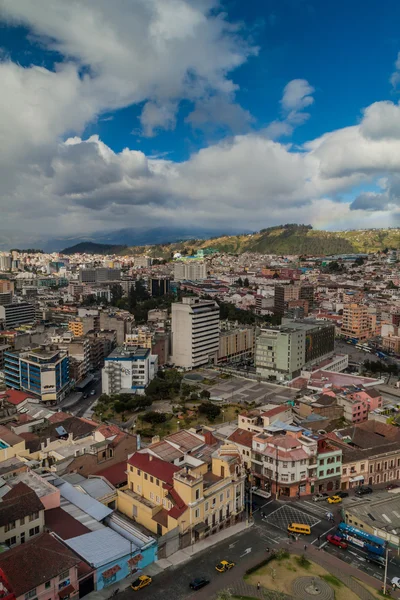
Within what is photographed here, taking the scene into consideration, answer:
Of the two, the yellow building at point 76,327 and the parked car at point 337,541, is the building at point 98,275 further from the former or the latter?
the parked car at point 337,541

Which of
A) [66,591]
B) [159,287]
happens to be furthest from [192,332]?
[159,287]

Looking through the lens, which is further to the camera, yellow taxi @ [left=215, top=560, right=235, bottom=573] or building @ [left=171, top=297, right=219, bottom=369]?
building @ [left=171, top=297, right=219, bottom=369]

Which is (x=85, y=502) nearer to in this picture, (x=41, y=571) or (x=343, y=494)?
(x=41, y=571)

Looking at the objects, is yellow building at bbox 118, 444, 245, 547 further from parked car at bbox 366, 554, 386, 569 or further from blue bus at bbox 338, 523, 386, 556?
parked car at bbox 366, 554, 386, 569

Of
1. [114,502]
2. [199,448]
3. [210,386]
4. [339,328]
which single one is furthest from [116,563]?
[339,328]

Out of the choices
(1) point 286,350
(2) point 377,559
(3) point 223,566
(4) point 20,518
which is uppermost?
(1) point 286,350

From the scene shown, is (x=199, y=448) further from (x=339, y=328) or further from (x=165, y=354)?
(x=339, y=328)

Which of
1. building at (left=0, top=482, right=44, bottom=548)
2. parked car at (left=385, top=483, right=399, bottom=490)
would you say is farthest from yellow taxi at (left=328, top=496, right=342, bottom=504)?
building at (left=0, top=482, right=44, bottom=548)

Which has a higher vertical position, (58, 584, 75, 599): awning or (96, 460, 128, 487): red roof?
(96, 460, 128, 487): red roof
